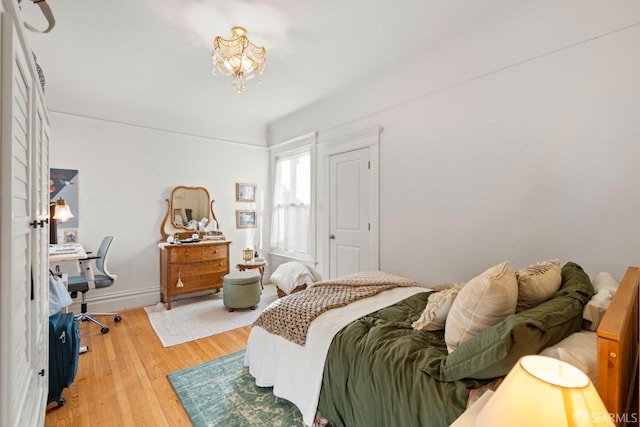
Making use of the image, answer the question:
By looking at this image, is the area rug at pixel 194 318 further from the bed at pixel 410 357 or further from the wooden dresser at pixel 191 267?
the bed at pixel 410 357

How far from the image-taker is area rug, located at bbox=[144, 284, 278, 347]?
303 cm

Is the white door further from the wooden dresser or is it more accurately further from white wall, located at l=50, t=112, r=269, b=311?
white wall, located at l=50, t=112, r=269, b=311

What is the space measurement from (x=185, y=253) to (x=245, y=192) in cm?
147

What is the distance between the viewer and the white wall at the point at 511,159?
195cm

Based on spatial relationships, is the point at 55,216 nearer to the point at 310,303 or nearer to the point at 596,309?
the point at 310,303

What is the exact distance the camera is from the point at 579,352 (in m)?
1.04

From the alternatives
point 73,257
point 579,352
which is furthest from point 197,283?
point 579,352

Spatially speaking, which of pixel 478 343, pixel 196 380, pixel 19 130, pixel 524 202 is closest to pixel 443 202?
pixel 524 202

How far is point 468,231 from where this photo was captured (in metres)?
2.65

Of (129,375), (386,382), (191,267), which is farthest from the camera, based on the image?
(191,267)

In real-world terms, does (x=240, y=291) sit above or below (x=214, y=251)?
below

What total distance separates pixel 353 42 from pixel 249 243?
11.4ft

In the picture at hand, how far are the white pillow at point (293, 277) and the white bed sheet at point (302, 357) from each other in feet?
5.58

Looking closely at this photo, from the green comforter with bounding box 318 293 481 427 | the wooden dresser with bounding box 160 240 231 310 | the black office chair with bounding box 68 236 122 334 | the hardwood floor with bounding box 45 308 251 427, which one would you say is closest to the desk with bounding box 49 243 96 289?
the black office chair with bounding box 68 236 122 334
